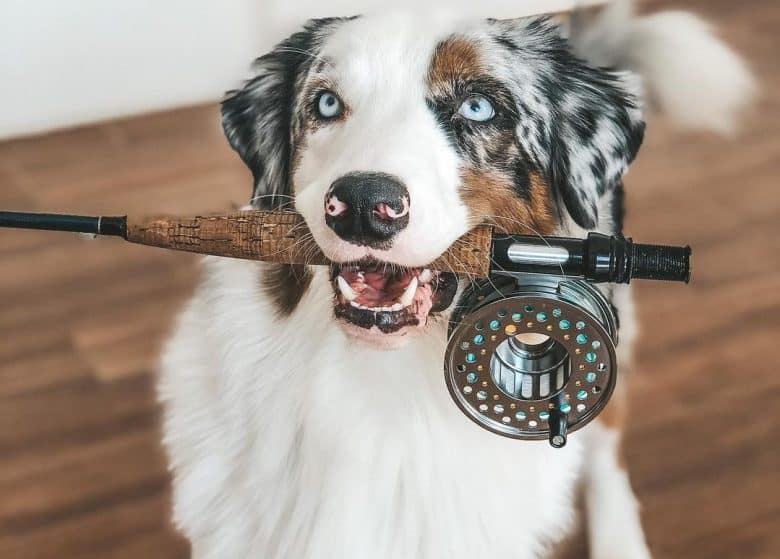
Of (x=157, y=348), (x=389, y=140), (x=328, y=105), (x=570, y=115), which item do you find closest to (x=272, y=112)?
(x=328, y=105)

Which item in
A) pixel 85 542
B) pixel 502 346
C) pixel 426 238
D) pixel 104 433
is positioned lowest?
pixel 85 542

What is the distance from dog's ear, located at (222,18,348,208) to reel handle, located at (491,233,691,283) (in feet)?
0.85

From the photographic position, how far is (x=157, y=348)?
1634mm

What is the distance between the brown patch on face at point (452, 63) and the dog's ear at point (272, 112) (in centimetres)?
13

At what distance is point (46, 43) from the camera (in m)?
1.29

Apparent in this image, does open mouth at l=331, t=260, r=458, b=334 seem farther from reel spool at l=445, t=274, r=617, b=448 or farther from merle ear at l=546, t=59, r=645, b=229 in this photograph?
merle ear at l=546, t=59, r=645, b=229

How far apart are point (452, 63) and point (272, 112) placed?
21 centimetres

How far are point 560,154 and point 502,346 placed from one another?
0.21 m

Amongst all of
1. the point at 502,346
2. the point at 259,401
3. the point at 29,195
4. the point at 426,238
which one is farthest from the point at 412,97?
the point at 29,195

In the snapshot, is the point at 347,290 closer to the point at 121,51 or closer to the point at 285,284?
the point at 285,284

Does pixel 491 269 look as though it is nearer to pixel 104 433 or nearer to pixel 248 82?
pixel 248 82

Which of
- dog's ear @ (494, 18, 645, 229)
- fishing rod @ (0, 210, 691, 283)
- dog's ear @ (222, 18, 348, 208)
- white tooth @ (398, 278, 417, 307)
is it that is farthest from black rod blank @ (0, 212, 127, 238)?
dog's ear @ (494, 18, 645, 229)

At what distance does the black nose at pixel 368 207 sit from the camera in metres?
0.95

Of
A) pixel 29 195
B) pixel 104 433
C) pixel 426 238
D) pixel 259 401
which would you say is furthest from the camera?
pixel 104 433
